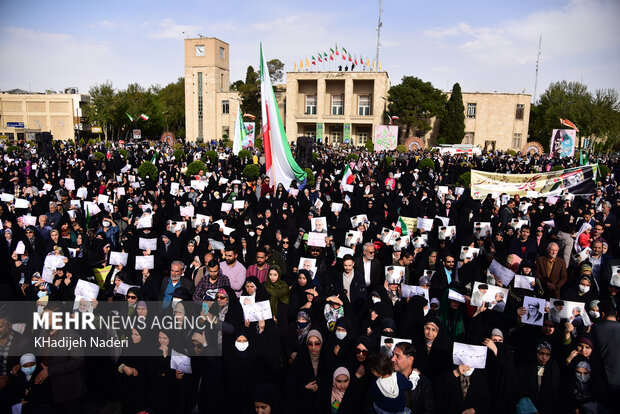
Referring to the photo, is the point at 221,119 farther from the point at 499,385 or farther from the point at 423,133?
the point at 499,385

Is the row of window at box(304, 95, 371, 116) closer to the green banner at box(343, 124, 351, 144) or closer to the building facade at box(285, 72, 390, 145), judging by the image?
the building facade at box(285, 72, 390, 145)

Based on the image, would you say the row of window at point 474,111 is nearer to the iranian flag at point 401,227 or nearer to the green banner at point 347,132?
the green banner at point 347,132

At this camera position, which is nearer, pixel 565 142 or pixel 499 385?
pixel 499 385

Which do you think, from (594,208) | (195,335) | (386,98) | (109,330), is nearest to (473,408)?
(195,335)

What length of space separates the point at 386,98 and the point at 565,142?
18.8m

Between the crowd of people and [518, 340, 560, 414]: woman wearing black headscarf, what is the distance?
1cm

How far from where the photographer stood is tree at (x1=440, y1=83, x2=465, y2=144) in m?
45.4

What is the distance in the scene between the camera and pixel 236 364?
179 inches

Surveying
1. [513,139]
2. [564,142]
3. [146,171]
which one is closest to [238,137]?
[146,171]

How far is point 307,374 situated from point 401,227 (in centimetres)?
535

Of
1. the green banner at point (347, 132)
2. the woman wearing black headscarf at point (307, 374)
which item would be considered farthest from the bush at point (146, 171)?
the green banner at point (347, 132)

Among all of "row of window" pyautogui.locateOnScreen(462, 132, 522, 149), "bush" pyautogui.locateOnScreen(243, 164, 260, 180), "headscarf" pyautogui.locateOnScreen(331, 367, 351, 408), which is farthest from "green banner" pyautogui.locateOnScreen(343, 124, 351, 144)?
"headscarf" pyautogui.locateOnScreen(331, 367, 351, 408)

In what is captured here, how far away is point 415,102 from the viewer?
144 feet

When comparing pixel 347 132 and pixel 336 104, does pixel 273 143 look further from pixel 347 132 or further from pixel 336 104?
pixel 336 104
